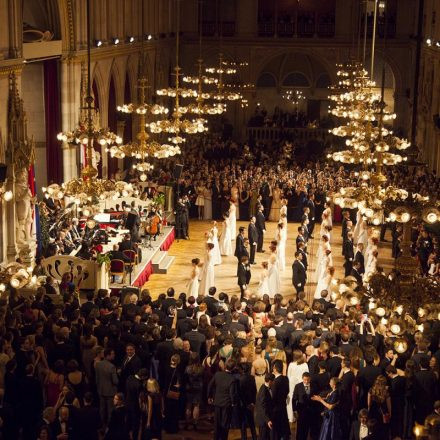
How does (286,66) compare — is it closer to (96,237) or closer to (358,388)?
(96,237)

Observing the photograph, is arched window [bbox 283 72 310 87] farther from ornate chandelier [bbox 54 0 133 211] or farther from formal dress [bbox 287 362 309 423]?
formal dress [bbox 287 362 309 423]

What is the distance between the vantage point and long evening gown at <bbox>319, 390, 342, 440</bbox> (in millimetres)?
12430

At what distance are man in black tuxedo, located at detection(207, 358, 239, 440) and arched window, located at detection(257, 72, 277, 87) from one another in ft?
116

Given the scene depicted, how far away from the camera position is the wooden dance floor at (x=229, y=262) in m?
22.2

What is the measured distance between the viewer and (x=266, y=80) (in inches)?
1855

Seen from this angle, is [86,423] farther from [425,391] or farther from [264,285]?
[264,285]

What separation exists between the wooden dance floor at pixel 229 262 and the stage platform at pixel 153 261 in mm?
175

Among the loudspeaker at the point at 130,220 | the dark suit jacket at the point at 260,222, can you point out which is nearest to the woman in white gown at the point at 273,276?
the loudspeaker at the point at 130,220

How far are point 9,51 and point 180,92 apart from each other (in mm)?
4222

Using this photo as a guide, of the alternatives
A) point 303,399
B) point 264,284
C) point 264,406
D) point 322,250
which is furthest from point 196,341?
point 322,250

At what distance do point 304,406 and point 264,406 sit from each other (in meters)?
0.67

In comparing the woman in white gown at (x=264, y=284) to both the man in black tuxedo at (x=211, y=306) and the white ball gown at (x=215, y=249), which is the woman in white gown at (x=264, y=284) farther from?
the white ball gown at (x=215, y=249)

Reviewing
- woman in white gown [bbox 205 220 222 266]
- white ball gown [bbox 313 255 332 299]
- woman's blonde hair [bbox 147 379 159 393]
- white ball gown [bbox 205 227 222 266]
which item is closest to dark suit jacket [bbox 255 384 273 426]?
woman's blonde hair [bbox 147 379 159 393]

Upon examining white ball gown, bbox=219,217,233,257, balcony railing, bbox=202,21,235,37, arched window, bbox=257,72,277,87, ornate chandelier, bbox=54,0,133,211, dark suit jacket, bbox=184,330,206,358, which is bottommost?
white ball gown, bbox=219,217,233,257
